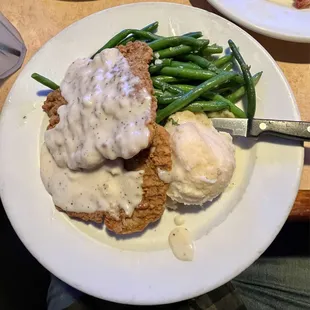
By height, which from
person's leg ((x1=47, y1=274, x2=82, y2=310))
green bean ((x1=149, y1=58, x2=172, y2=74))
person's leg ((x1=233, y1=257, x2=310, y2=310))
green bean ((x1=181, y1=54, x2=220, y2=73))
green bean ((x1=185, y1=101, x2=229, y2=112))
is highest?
green bean ((x1=149, y1=58, x2=172, y2=74))

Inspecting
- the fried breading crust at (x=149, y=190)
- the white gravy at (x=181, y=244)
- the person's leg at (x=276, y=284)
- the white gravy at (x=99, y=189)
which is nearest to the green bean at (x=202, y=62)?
the fried breading crust at (x=149, y=190)

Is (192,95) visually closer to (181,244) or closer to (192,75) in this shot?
(192,75)

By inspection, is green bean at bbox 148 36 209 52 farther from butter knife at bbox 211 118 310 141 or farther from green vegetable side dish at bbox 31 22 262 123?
butter knife at bbox 211 118 310 141

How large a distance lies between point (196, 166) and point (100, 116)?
37 cm

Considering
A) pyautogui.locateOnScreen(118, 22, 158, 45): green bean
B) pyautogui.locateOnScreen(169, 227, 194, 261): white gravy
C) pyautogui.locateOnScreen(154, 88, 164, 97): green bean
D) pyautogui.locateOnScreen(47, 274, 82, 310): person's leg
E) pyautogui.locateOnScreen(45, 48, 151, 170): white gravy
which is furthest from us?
pyautogui.locateOnScreen(47, 274, 82, 310): person's leg

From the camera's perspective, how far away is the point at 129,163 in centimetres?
159

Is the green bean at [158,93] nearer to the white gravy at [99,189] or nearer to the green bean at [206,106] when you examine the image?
the green bean at [206,106]

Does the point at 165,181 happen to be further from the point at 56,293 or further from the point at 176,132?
the point at 56,293

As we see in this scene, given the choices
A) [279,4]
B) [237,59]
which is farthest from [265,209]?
[279,4]

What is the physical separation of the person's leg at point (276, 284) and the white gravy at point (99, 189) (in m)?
0.78

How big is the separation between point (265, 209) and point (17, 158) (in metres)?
0.94

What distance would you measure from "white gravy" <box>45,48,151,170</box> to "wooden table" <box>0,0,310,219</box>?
0.32 m

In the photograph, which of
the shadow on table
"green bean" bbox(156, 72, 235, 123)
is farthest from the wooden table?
"green bean" bbox(156, 72, 235, 123)

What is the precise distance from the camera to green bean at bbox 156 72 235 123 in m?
1.62
